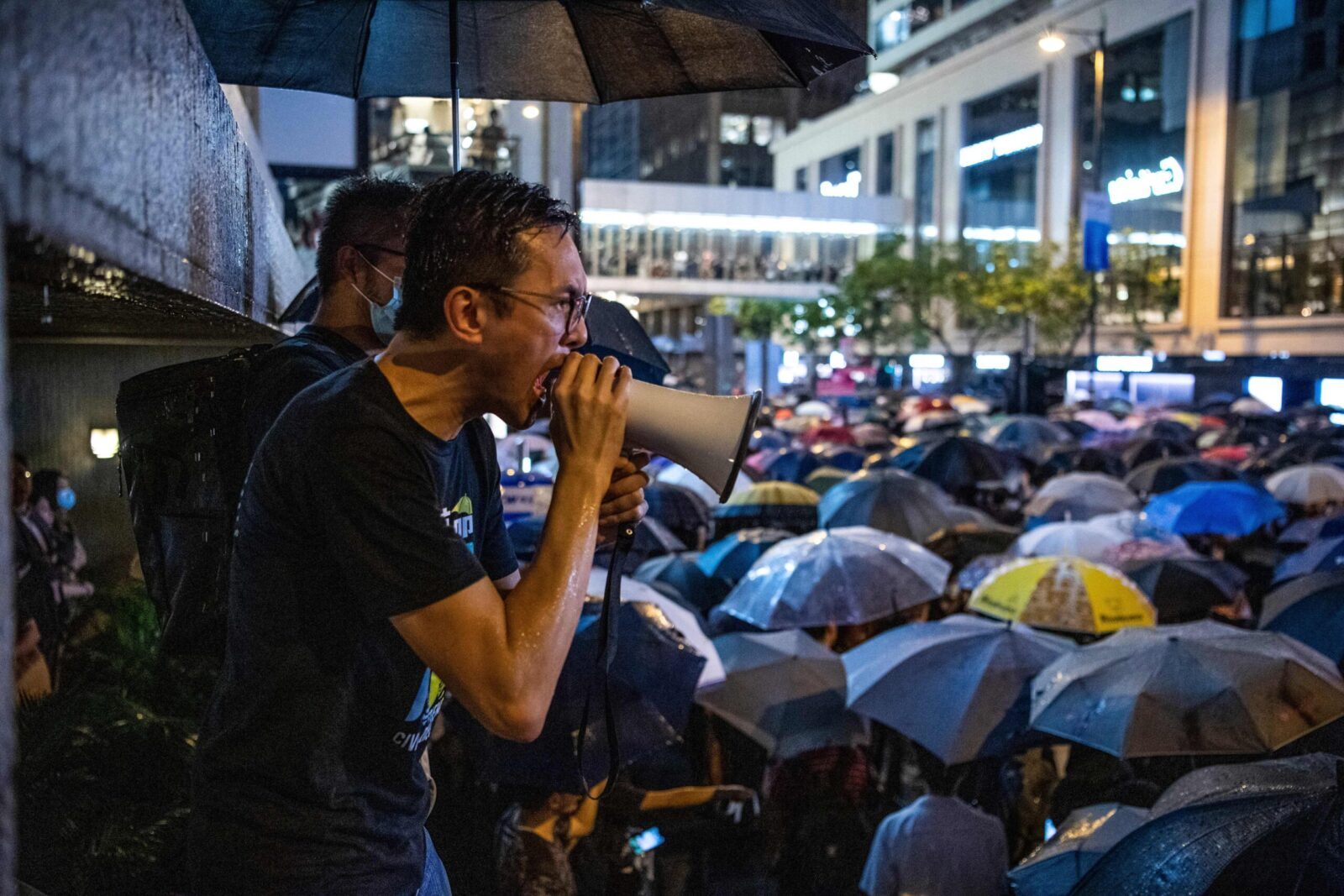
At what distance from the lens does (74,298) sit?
173 centimetres

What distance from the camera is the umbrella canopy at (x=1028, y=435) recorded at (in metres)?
20.4

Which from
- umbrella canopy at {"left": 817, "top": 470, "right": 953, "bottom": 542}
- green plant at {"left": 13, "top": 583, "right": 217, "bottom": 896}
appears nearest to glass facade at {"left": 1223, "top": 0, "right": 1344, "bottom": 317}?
umbrella canopy at {"left": 817, "top": 470, "right": 953, "bottom": 542}

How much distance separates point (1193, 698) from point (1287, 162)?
42.0m

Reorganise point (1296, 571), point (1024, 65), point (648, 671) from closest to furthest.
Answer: point (648, 671)
point (1296, 571)
point (1024, 65)

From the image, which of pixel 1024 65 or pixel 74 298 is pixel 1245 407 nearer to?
pixel 74 298

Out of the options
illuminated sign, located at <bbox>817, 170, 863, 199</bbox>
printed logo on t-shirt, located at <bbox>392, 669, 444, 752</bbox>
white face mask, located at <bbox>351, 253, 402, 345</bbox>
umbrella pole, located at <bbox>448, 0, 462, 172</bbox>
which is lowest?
printed logo on t-shirt, located at <bbox>392, 669, 444, 752</bbox>

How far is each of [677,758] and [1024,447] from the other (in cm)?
1444

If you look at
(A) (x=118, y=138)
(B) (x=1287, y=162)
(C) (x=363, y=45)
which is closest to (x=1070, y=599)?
(C) (x=363, y=45)

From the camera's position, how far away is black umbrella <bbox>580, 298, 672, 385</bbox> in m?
5.65

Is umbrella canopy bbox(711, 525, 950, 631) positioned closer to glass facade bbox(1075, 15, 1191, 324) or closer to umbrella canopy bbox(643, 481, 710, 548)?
umbrella canopy bbox(643, 481, 710, 548)

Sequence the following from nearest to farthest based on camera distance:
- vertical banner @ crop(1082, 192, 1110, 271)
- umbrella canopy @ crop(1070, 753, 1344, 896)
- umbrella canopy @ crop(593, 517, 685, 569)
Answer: umbrella canopy @ crop(1070, 753, 1344, 896)
umbrella canopy @ crop(593, 517, 685, 569)
vertical banner @ crop(1082, 192, 1110, 271)

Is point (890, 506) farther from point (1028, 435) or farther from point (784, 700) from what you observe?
point (1028, 435)

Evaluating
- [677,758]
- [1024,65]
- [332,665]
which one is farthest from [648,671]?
[1024,65]

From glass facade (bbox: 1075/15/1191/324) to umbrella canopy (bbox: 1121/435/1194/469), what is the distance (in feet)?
97.5
